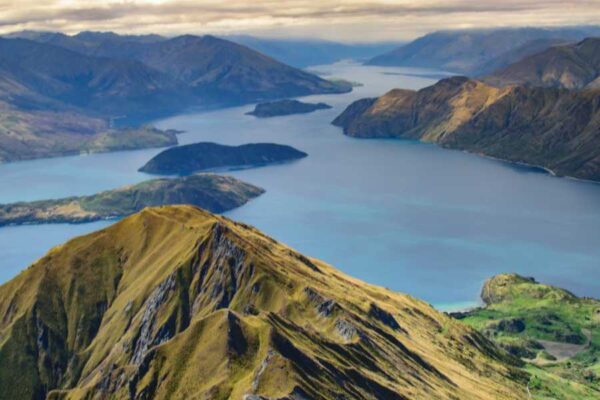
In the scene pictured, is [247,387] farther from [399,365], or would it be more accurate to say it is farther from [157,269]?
[157,269]

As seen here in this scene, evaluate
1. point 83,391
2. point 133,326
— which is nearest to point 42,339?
point 133,326

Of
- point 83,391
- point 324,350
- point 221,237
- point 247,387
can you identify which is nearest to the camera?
point 247,387

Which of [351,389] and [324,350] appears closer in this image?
[351,389]

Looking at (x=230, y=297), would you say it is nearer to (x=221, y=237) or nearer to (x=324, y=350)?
(x=221, y=237)

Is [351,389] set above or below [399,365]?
above

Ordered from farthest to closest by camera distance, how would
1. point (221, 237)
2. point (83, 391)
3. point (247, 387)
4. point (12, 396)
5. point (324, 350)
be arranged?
point (221, 237), point (12, 396), point (83, 391), point (324, 350), point (247, 387)

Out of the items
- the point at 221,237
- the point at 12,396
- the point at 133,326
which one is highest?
the point at 221,237
